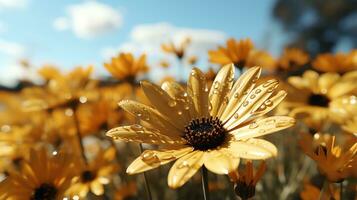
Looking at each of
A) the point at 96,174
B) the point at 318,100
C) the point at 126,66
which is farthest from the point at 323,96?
the point at 96,174

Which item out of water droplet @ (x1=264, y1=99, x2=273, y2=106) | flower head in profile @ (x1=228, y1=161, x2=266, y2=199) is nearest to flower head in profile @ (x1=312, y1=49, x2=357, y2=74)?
water droplet @ (x1=264, y1=99, x2=273, y2=106)

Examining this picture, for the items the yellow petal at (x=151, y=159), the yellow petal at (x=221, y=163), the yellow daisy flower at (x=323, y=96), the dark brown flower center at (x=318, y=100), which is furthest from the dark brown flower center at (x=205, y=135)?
the dark brown flower center at (x=318, y=100)

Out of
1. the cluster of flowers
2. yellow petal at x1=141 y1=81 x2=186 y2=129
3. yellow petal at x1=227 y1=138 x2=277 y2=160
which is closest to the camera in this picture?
yellow petal at x1=227 y1=138 x2=277 y2=160

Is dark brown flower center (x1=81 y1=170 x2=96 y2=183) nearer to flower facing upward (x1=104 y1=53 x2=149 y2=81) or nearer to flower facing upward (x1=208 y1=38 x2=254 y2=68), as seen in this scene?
flower facing upward (x1=104 y1=53 x2=149 y2=81)

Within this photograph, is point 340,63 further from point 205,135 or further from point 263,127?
point 263,127

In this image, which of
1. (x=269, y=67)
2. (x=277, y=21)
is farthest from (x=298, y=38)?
(x=269, y=67)

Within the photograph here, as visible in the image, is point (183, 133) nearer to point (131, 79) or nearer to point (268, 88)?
point (268, 88)

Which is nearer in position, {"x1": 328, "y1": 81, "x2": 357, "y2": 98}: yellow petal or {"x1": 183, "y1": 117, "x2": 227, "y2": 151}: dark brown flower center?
{"x1": 183, "y1": 117, "x2": 227, "y2": 151}: dark brown flower center
